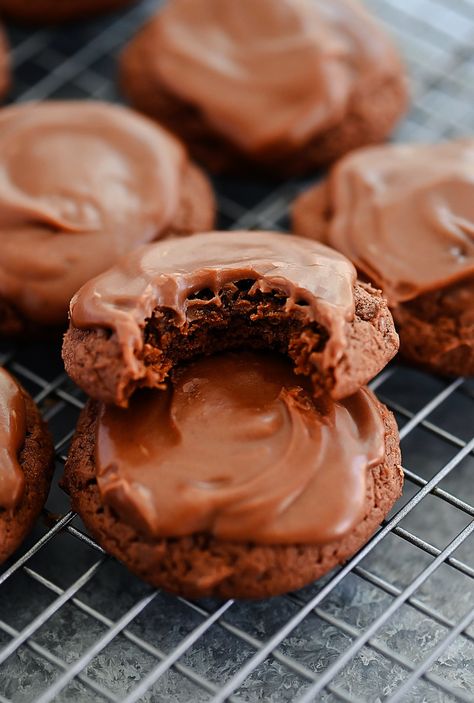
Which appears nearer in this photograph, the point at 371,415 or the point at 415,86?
the point at 371,415

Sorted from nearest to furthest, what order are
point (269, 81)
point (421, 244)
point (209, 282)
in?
1. point (209, 282)
2. point (421, 244)
3. point (269, 81)

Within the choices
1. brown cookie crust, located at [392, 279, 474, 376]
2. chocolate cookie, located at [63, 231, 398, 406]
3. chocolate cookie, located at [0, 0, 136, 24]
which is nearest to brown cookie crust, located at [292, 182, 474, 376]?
brown cookie crust, located at [392, 279, 474, 376]

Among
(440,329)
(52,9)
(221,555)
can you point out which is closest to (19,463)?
(221,555)

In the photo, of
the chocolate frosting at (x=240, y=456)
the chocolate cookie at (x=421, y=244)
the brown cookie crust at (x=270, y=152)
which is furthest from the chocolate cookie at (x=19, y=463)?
the brown cookie crust at (x=270, y=152)

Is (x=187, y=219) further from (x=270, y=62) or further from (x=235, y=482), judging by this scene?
(x=235, y=482)

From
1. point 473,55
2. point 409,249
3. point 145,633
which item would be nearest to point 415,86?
point 473,55

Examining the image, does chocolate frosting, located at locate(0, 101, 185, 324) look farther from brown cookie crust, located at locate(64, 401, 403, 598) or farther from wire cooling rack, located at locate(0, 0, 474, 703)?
brown cookie crust, located at locate(64, 401, 403, 598)

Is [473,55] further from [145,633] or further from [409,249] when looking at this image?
[145,633]
